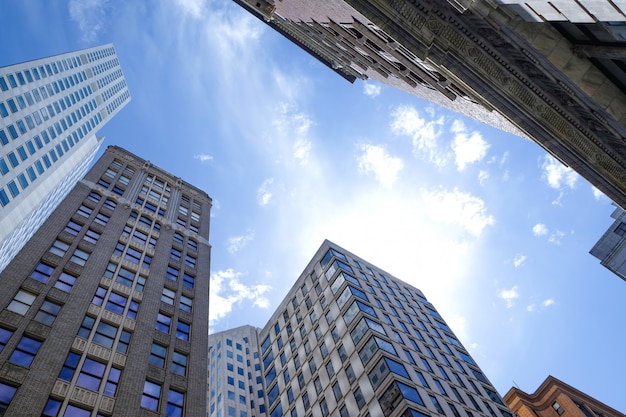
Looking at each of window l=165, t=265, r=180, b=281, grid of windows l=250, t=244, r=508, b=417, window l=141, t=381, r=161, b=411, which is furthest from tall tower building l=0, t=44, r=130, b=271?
window l=141, t=381, r=161, b=411

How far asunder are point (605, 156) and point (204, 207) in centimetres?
4532

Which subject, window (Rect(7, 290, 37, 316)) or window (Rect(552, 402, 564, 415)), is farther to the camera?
window (Rect(552, 402, 564, 415))

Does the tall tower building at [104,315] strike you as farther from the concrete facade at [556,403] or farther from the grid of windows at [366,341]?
the concrete facade at [556,403]

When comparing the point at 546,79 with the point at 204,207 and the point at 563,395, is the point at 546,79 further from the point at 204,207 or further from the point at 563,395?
the point at 563,395

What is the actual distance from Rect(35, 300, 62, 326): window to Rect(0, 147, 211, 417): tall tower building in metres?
0.09

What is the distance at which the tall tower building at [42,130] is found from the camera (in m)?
66.2

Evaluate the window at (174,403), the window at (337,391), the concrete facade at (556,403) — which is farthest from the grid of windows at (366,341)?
the concrete facade at (556,403)

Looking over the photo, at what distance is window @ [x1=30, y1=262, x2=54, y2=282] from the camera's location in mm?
27066

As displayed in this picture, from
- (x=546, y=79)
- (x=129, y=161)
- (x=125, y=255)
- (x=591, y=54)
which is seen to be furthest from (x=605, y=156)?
(x=129, y=161)

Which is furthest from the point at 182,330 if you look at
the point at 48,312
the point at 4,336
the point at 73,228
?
the point at 73,228

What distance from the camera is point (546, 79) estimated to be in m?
17.6

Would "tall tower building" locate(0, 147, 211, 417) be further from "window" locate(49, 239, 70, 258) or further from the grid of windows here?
the grid of windows

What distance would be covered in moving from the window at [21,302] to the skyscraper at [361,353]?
28.1 metres

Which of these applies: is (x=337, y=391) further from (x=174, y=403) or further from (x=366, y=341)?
(x=174, y=403)
